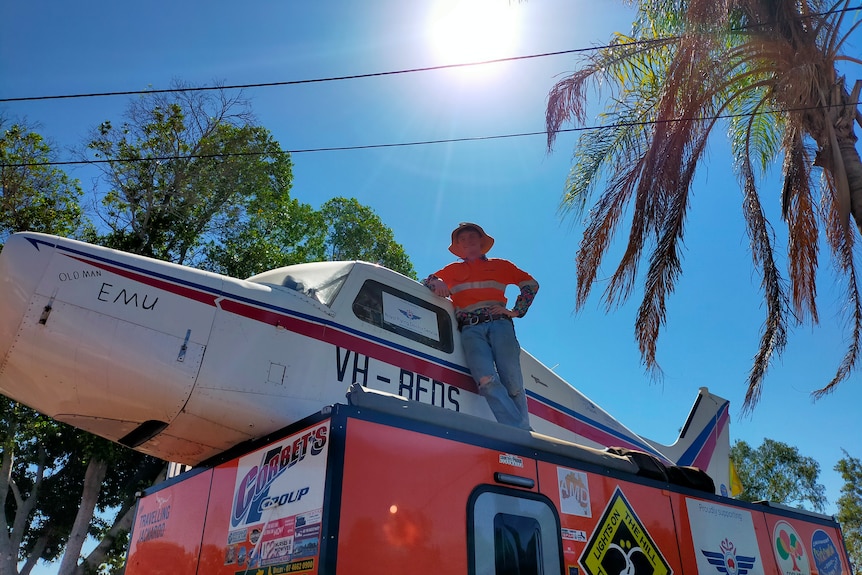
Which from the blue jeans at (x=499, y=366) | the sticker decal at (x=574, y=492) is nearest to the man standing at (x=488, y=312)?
the blue jeans at (x=499, y=366)

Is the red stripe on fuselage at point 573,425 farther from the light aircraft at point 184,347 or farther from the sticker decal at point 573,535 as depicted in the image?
the sticker decal at point 573,535

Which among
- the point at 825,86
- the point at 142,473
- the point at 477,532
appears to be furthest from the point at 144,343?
the point at 142,473

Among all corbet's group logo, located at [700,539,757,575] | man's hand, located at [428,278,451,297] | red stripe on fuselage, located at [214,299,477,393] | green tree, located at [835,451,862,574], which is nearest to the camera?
corbet's group logo, located at [700,539,757,575]

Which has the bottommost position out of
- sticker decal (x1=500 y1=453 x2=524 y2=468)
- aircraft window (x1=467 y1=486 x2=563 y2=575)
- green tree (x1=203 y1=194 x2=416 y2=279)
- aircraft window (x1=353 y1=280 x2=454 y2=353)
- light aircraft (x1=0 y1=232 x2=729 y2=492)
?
aircraft window (x1=467 y1=486 x2=563 y2=575)

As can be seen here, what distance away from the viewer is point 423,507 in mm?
3033

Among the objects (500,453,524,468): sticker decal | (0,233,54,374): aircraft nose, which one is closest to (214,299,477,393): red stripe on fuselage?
(0,233,54,374): aircraft nose

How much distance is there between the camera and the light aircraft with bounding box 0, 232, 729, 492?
3.98m

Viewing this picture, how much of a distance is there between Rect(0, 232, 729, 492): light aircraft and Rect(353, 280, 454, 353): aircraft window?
2 centimetres

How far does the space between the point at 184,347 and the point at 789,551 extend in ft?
16.6

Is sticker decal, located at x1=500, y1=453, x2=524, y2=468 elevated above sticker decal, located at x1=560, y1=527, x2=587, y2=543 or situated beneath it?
elevated above

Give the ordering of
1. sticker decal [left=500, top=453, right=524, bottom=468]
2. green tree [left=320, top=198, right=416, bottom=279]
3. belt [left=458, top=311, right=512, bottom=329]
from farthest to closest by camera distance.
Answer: green tree [left=320, top=198, right=416, bottom=279], belt [left=458, top=311, right=512, bottom=329], sticker decal [left=500, top=453, right=524, bottom=468]

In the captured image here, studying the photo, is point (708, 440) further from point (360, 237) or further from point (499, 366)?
point (360, 237)

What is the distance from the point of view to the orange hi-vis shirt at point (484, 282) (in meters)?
5.91

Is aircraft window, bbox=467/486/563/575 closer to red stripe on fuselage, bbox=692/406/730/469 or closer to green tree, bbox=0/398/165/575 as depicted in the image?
red stripe on fuselage, bbox=692/406/730/469
